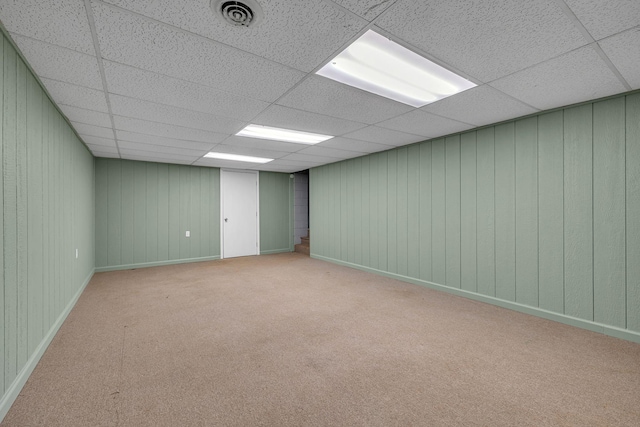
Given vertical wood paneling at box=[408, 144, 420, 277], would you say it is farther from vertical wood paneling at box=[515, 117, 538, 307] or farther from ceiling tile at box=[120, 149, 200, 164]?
ceiling tile at box=[120, 149, 200, 164]

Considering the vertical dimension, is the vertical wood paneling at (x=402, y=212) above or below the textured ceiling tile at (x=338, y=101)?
below

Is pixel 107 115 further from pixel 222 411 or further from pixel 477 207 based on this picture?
pixel 477 207

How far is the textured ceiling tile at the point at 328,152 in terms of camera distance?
182 inches

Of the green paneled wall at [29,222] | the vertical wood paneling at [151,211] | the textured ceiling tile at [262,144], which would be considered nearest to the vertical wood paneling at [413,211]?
the textured ceiling tile at [262,144]

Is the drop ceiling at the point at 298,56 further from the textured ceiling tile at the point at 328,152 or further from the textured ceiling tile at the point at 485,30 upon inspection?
the textured ceiling tile at the point at 328,152

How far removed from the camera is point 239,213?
7.03 metres

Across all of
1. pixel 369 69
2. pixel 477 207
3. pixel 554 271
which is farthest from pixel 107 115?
pixel 554 271

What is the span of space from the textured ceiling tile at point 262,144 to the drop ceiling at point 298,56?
2.25ft

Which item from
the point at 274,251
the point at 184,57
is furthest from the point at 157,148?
the point at 274,251

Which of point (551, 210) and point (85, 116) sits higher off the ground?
point (85, 116)

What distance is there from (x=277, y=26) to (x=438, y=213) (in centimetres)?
342

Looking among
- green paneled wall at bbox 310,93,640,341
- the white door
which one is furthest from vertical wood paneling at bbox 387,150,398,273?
the white door

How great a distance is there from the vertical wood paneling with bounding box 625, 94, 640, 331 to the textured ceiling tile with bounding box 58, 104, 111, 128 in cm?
517

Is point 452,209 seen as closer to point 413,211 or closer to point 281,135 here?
point 413,211
